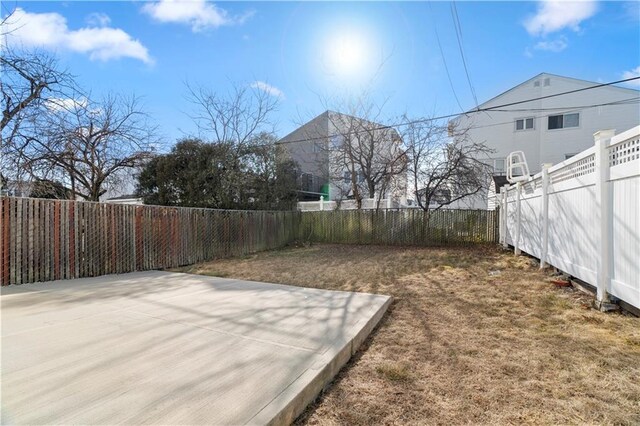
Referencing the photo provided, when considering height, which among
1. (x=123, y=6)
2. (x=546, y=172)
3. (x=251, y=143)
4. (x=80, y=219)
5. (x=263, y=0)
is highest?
(x=263, y=0)

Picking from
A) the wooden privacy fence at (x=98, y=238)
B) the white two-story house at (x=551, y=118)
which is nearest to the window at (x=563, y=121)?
the white two-story house at (x=551, y=118)

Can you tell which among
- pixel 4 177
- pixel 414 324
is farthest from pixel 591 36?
pixel 4 177

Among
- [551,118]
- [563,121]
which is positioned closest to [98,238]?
[551,118]

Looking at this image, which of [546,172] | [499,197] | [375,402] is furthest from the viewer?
[499,197]

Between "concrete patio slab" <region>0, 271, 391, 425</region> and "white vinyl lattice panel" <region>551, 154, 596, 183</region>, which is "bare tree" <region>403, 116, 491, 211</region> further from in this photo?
"concrete patio slab" <region>0, 271, 391, 425</region>

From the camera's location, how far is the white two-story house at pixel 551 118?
53.4 ft

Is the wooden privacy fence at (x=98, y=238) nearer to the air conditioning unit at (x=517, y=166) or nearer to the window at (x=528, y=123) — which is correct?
the air conditioning unit at (x=517, y=166)

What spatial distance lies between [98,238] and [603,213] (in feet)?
26.6

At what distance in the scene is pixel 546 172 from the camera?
590cm

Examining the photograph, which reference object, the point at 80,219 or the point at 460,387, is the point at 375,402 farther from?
the point at 80,219

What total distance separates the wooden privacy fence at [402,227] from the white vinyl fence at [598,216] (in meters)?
5.44

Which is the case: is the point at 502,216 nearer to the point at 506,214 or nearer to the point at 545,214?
the point at 506,214

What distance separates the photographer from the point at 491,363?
2594 mm

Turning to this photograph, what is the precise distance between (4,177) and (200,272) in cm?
536
